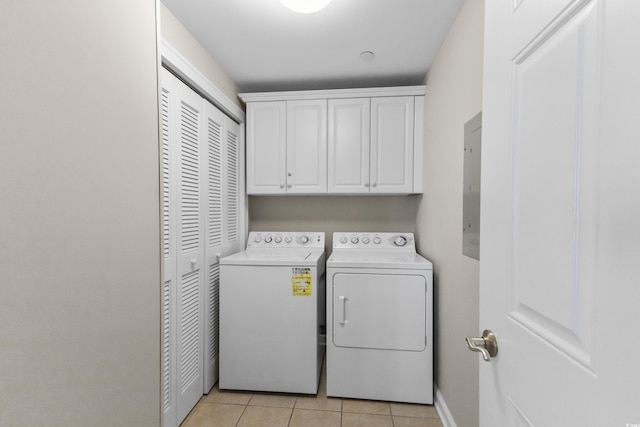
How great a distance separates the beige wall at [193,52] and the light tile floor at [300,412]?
88.9 inches

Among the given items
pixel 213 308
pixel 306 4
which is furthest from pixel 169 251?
pixel 306 4

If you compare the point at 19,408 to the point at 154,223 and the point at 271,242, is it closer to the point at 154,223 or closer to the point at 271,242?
the point at 154,223

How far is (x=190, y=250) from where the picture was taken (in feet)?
5.76

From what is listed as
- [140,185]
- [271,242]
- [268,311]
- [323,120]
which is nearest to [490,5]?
[140,185]

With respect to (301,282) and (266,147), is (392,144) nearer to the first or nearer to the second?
(266,147)

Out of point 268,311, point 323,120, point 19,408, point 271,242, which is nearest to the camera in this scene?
point 19,408

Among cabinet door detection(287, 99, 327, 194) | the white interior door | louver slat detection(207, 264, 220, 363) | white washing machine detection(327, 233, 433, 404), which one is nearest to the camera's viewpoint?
the white interior door

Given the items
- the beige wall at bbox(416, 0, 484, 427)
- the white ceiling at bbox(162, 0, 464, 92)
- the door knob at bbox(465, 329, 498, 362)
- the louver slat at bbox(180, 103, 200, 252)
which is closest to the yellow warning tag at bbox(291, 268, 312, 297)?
the louver slat at bbox(180, 103, 200, 252)

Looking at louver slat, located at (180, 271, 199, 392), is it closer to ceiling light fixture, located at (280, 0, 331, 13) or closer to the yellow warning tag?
the yellow warning tag

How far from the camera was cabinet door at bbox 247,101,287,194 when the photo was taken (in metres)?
2.41

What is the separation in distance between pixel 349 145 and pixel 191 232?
1423 mm

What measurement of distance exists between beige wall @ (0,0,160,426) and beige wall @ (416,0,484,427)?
137cm

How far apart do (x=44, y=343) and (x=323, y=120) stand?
2.17 m

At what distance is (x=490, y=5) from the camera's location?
0.73m
